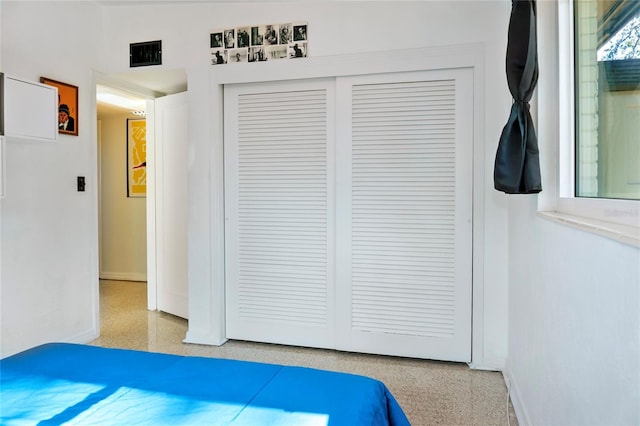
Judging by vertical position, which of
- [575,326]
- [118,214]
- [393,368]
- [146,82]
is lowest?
[393,368]

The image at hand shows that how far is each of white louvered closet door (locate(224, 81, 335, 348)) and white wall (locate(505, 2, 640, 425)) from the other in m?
1.27

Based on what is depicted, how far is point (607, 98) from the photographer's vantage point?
1.23 meters

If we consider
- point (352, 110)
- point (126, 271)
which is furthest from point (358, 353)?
point (126, 271)

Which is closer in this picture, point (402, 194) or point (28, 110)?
point (28, 110)

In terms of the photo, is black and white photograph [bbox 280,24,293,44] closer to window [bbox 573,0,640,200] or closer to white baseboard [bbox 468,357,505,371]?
window [bbox 573,0,640,200]

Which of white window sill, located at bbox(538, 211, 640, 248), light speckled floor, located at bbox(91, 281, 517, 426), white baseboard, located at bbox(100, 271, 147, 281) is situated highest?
white window sill, located at bbox(538, 211, 640, 248)

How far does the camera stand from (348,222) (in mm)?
2824

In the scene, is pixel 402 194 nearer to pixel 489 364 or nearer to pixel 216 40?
pixel 489 364

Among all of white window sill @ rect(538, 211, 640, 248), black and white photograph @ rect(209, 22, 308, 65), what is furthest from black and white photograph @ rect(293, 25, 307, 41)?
white window sill @ rect(538, 211, 640, 248)

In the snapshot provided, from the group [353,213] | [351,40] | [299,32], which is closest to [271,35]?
[299,32]

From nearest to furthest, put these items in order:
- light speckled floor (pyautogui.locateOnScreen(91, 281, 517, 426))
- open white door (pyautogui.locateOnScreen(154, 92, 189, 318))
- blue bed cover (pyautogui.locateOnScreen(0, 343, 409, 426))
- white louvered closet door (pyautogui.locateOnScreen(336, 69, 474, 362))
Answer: blue bed cover (pyautogui.locateOnScreen(0, 343, 409, 426)) → light speckled floor (pyautogui.locateOnScreen(91, 281, 517, 426)) → white louvered closet door (pyautogui.locateOnScreen(336, 69, 474, 362)) → open white door (pyautogui.locateOnScreen(154, 92, 189, 318))

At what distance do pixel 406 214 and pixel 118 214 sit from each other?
4361 millimetres

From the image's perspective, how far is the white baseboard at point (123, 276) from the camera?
542cm

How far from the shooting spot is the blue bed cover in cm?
103
